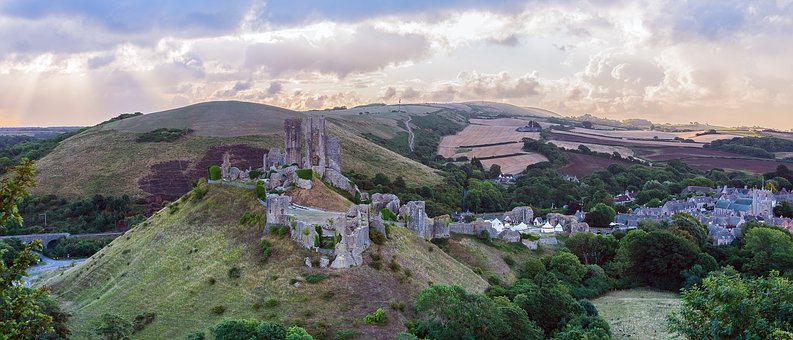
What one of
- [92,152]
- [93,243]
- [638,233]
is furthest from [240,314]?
[92,152]

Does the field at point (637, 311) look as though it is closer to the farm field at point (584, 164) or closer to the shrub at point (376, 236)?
the shrub at point (376, 236)

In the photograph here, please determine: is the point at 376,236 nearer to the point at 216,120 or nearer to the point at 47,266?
the point at 47,266

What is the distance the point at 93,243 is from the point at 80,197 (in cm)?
2240

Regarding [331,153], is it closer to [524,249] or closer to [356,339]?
[524,249]

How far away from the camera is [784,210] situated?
97.1m

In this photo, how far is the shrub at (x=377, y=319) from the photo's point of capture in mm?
37406

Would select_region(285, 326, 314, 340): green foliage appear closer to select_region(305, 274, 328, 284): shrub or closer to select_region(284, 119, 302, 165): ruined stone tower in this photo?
select_region(305, 274, 328, 284): shrub

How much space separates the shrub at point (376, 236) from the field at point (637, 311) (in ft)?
60.1

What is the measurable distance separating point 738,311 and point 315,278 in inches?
964

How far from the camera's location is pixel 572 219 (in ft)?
266

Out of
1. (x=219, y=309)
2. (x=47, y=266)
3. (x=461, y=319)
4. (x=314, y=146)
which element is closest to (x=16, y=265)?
(x=219, y=309)

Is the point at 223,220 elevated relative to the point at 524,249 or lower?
elevated

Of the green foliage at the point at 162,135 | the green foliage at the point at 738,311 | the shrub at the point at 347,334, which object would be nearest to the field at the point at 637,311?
the green foliage at the point at 738,311

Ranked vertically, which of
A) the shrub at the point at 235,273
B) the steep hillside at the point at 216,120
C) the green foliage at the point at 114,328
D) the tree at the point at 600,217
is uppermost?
the steep hillside at the point at 216,120
